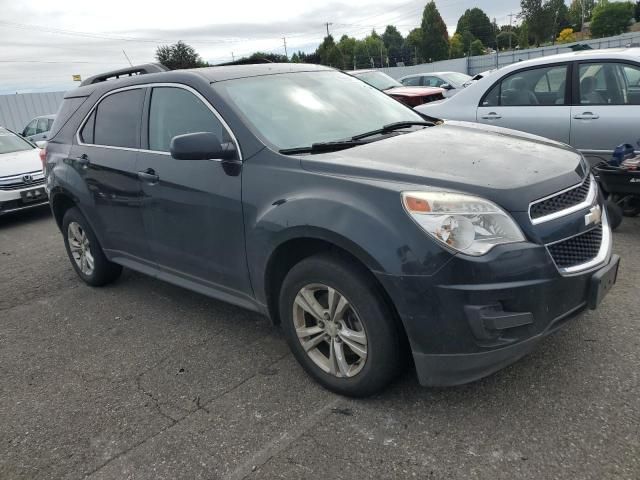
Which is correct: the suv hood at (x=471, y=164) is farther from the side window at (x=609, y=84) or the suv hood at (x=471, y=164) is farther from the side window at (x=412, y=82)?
the side window at (x=412, y=82)

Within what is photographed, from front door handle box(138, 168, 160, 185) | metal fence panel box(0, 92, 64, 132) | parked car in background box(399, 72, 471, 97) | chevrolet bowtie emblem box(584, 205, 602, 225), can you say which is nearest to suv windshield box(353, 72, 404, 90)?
parked car in background box(399, 72, 471, 97)

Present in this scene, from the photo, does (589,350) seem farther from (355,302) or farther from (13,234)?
(13,234)

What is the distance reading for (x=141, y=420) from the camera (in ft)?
9.48

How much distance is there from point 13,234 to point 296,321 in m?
6.46

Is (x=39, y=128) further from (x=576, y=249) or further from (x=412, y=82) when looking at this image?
(x=576, y=249)

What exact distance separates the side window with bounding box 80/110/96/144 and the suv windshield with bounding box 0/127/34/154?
5.65 m

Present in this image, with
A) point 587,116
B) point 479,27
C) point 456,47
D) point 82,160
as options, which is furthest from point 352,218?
point 479,27

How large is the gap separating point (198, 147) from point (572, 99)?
14.5 feet

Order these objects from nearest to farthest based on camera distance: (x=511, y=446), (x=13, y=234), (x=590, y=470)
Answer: (x=590, y=470) < (x=511, y=446) < (x=13, y=234)

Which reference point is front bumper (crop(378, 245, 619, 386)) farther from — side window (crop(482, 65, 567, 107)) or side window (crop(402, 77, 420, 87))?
side window (crop(402, 77, 420, 87))

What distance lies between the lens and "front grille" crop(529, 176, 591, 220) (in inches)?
97.4

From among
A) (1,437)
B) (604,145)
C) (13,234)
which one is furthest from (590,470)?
(13,234)

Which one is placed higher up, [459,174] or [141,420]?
[459,174]

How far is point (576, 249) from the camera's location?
2.56m
